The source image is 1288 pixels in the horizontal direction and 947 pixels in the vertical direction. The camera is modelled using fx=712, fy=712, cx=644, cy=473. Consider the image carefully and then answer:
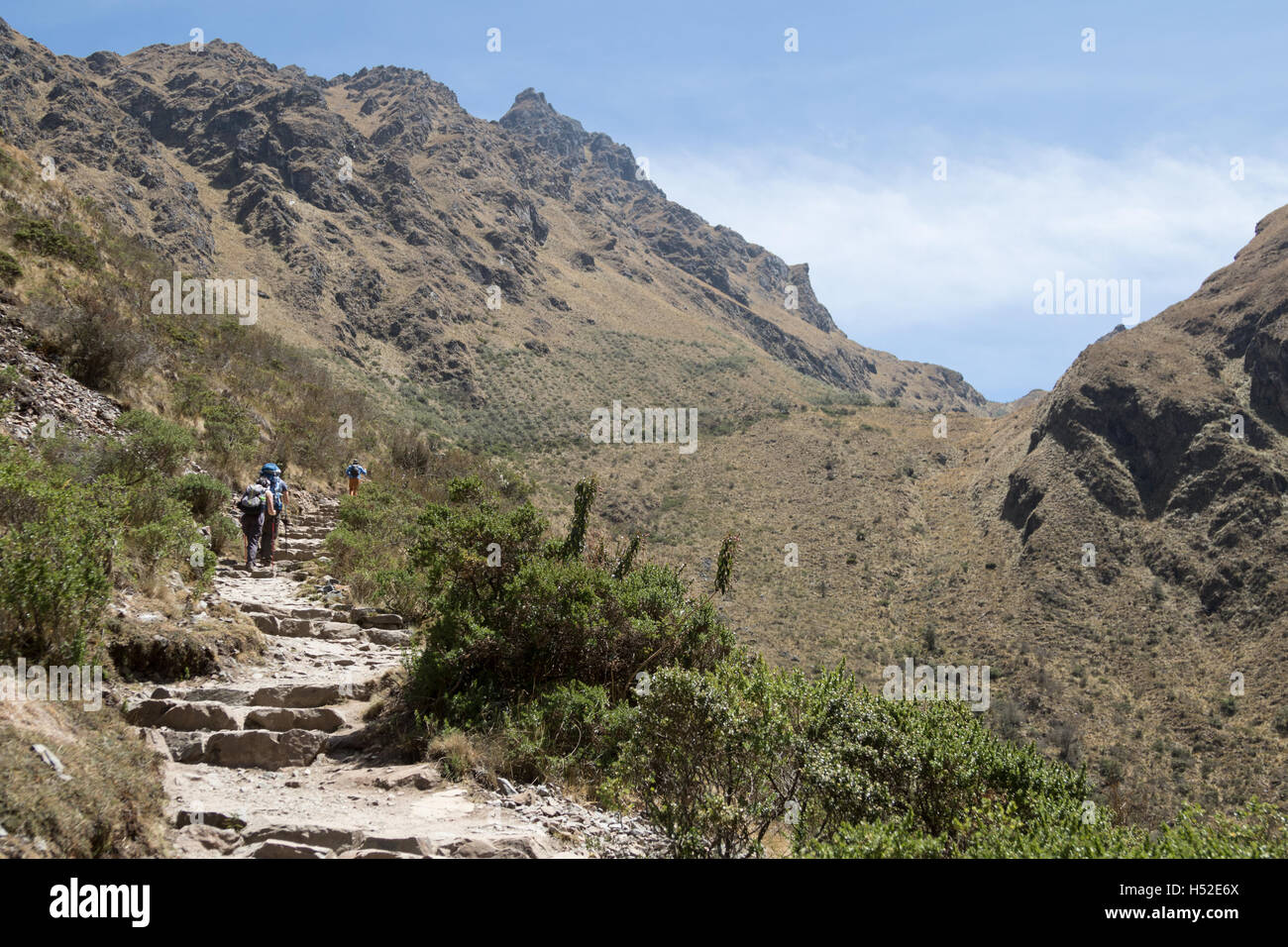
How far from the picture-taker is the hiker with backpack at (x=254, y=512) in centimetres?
1006

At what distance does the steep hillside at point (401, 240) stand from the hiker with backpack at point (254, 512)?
133ft

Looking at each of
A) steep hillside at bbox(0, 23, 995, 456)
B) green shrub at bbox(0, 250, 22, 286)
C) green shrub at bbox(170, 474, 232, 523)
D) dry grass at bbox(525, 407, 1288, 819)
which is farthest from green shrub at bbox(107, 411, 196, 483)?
steep hillside at bbox(0, 23, 995, 456)

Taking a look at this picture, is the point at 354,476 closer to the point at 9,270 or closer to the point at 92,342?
the point at 92,342

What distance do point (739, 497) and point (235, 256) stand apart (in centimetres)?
4553

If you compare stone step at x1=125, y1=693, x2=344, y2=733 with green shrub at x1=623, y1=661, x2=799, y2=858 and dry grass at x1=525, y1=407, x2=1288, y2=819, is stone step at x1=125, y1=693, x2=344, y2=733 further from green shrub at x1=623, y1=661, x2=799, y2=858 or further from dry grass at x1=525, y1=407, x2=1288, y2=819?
dry grass at x1=525, y1=407, x2=1288, y2=819

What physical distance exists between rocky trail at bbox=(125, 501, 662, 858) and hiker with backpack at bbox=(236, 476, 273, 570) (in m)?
3.25

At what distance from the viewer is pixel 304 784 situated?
509cm

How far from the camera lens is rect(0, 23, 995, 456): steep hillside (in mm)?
56562

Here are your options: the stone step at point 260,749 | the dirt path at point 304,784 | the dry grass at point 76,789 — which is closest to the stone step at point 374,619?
the dirt path at point 304,784

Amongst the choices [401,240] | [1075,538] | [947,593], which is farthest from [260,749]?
[401,240]

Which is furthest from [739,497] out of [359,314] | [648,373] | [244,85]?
[244,85]

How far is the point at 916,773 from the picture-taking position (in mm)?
5504

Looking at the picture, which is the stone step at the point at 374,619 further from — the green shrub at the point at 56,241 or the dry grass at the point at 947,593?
the dry grass at the point at 947,593
